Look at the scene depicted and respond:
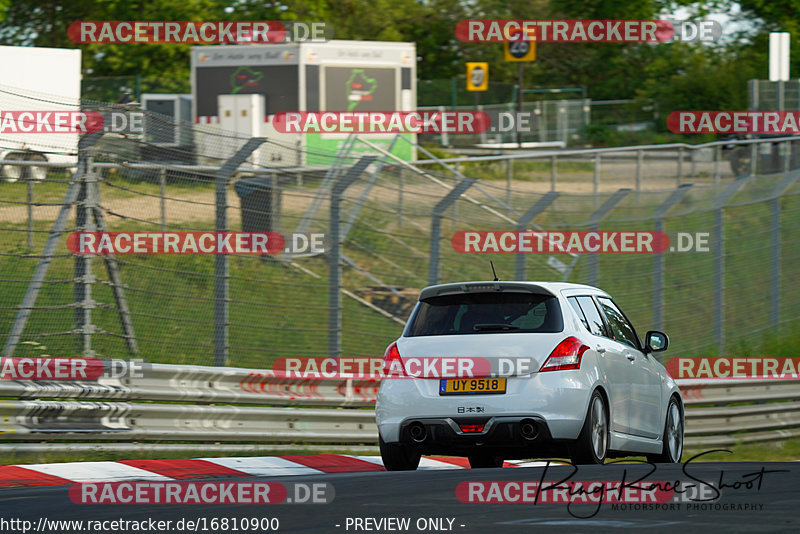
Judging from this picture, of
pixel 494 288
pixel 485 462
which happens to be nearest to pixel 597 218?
pixel 485 462

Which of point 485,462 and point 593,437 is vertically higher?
point 593,437

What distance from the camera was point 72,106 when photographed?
10.8 metres

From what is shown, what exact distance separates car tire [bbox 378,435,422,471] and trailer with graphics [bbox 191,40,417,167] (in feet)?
68.7

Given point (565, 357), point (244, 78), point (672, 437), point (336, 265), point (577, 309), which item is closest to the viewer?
point (565, 357)

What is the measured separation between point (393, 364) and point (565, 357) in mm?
1168

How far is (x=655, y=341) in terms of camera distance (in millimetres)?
10766

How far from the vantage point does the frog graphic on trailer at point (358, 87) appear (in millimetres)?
31422

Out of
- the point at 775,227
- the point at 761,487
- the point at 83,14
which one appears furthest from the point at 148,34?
the point at 761,487

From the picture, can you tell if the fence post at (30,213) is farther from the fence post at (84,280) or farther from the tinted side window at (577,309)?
the tinted side window at (577,309)

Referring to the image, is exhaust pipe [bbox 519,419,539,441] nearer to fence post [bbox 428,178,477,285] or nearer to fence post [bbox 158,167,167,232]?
fence post [bbox 158,167,167,232]

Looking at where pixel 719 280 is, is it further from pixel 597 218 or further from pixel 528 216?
pixel 528 216

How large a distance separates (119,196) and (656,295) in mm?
6825

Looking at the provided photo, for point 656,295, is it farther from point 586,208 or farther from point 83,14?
point 83,14

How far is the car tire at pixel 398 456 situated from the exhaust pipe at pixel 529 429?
0.85m
